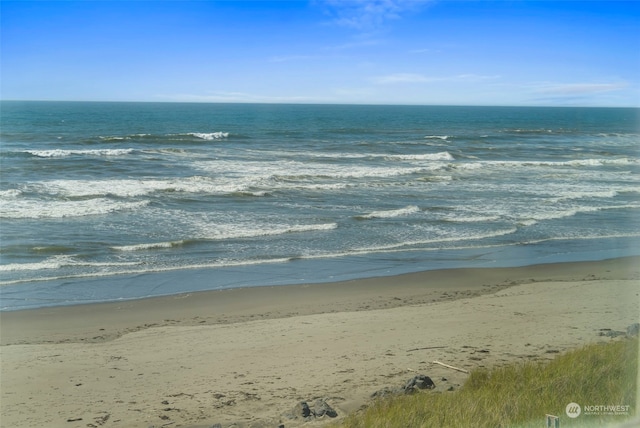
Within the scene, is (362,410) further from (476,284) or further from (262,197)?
(262,197)

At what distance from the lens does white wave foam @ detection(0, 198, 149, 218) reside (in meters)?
19.4

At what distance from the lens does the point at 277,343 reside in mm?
9742

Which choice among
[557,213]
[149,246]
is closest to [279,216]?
[149,246]

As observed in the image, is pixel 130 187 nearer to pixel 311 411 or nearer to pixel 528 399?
pixel 311 411

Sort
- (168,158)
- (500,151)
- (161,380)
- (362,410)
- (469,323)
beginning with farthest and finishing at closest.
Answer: (500,151), (168,158), (469,323), (161,380), (362,410)

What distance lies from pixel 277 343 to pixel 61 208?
42.7 feet

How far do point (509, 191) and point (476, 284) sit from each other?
13629 mm

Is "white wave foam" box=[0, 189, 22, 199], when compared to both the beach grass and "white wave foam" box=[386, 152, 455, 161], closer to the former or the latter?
the beach grass

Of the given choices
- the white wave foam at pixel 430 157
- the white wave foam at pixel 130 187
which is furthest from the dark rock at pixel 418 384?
the white wave foam at pixel 430 157

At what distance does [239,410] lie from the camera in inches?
290

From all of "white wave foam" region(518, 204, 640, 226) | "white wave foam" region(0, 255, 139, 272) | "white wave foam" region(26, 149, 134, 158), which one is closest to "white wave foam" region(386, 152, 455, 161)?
"white wave foam" region(26, 149, 134, 158)

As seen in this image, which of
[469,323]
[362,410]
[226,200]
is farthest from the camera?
→ [226,200]

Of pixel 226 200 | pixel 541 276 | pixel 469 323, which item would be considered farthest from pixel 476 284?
pixel 226 200

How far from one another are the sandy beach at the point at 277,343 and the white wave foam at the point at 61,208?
861 cm
